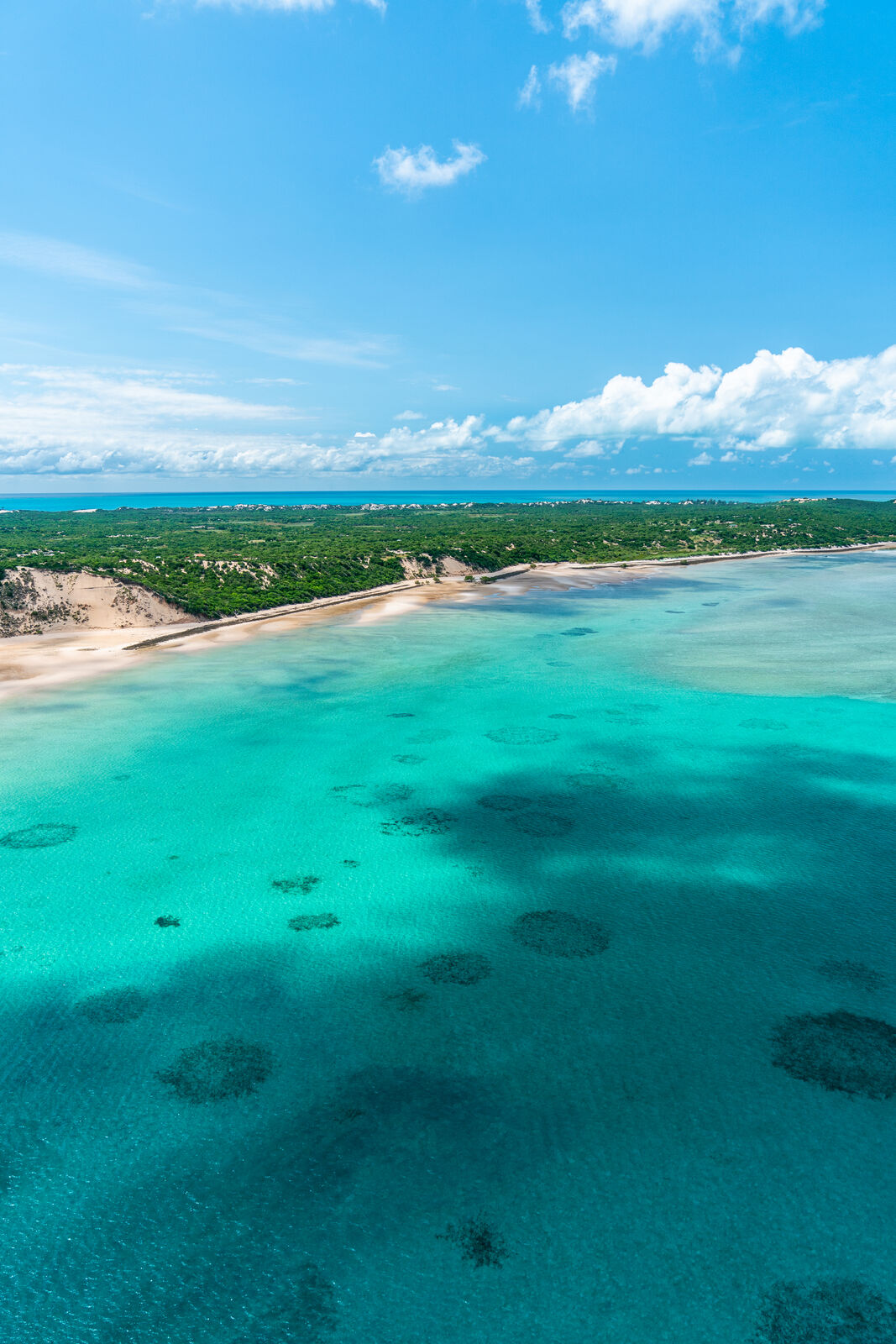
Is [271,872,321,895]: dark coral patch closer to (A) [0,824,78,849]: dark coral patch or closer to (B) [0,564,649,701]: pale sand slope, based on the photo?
(A) [0,824,78,849]: dark coral patch

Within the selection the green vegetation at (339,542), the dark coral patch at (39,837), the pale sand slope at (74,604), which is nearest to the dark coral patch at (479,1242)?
the dark coral patch at (39,837)

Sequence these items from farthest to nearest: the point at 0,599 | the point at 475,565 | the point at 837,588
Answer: the point at 475,565, the point at 837,588, the point at 0,599

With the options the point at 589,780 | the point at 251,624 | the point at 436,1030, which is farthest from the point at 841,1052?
the point at 251,624

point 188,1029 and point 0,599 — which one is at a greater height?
point 0,599

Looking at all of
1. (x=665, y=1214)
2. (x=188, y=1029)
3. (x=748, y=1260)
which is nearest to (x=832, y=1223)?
(x=748, y=1260)

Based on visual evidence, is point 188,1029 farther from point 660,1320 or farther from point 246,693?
point 246,693

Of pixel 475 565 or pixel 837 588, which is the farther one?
pixel 475 565

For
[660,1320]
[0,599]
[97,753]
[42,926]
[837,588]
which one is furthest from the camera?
[837,588]

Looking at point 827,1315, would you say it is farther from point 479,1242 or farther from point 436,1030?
point 436,1030
